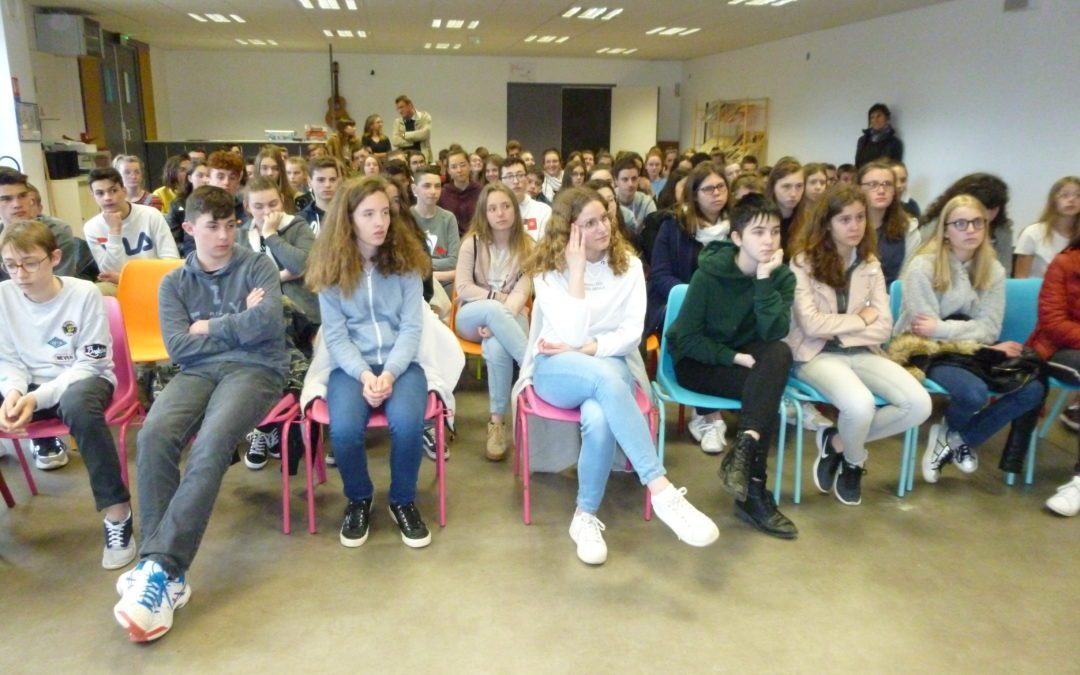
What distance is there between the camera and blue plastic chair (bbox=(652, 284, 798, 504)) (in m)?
2.80

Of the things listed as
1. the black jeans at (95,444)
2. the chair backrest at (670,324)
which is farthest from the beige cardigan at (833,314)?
the black jeans at (95,444)

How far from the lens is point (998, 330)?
317 centimetres

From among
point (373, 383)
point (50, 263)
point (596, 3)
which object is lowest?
point (373, 383)

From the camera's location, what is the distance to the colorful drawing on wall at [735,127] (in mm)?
12438

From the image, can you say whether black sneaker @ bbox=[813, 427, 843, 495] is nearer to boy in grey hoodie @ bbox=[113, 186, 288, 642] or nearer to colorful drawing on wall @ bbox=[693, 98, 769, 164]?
boy in grey hoodie @ bbox=[113, 186, 288, 642]

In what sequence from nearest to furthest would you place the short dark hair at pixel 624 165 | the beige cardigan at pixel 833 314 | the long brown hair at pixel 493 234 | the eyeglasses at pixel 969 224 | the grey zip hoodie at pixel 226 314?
1. the grey zip hoodie at pixel 226 314
2. the beige cardigan at pixel 833 314
3. the eyeglasses at pixel 969 224
4. the long brown hair at pixel 493 234
5. the short dark hair at pixel 624 165

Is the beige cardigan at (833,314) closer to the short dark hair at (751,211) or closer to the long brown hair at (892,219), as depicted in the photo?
the short dark hair at (751,211)

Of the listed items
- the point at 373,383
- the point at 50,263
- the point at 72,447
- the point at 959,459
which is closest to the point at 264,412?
the point at 373,383

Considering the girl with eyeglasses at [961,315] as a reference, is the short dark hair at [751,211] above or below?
above

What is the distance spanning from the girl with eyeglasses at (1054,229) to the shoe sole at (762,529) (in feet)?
7.13

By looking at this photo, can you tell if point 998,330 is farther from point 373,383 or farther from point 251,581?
point 251,581

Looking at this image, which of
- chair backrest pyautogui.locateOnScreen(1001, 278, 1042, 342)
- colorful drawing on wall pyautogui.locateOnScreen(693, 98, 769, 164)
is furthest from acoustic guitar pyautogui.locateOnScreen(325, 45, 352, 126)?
chair backrest pyautogui.locateOnScreen(1001, 278, 1042, 342)

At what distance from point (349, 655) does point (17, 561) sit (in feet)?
4.16

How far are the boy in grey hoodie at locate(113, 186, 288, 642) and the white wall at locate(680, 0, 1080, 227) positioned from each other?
696cm
